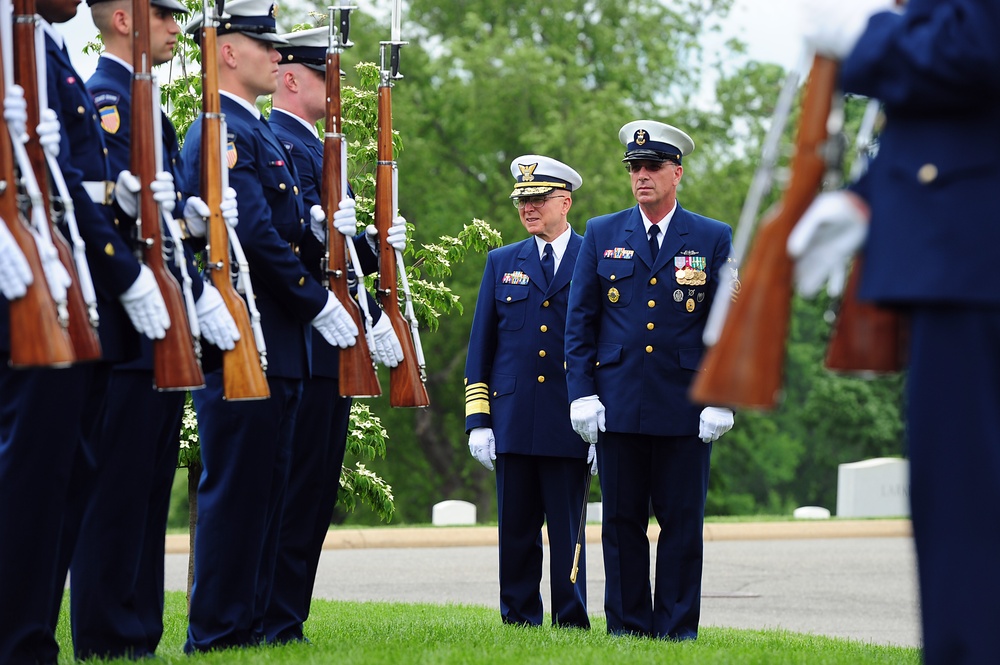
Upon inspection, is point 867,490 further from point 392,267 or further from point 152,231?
point 152,231

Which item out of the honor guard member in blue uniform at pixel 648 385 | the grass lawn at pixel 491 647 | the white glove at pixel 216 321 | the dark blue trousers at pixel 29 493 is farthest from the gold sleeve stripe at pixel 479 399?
the dark blue trousers at pixel 29 493

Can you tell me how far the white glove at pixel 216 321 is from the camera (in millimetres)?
4965

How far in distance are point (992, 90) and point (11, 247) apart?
2.47m

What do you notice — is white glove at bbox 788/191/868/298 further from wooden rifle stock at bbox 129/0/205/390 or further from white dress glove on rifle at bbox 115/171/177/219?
white dress glove on rifle at bbox 115/171/177/219

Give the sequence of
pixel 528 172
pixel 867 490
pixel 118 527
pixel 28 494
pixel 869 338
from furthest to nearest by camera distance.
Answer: pixel 867 490 < pixel 528 172 < pixel 118 527 < pixel 28 494 < pixel 869 338

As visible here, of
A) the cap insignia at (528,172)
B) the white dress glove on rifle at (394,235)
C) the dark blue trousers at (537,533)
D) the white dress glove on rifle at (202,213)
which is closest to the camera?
the white dress glove on rifle at (202,213)

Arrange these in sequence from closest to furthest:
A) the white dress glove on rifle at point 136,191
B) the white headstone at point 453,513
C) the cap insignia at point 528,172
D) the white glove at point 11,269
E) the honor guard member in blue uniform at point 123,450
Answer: the white glove at point 11,269 < the white dress glove on rifle at point 136,191 < the honor guard member in blue uniform at point 123,450 < the cap insignia at point 528,172 < the white headstone at point 453,513

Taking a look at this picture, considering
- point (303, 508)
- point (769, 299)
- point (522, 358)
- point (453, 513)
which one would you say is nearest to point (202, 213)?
point (303, 508)

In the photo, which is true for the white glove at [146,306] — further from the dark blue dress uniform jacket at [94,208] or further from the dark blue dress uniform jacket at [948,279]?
the dark blue dress uniform jacket at [948,279]

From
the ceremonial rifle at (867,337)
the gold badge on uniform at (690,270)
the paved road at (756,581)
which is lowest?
the paved road at (756,581)

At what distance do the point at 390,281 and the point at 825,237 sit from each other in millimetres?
3221

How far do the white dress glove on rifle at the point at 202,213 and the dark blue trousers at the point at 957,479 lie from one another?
2723mm

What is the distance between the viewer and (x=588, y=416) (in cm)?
674

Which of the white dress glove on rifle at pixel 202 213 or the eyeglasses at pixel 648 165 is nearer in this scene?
the white dress glove on rifle at pixel 202 213
